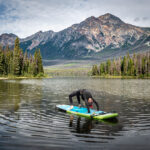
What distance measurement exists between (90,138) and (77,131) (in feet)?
5.93

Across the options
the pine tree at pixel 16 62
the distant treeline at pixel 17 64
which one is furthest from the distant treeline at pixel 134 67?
the pine tree at pixel 16 62

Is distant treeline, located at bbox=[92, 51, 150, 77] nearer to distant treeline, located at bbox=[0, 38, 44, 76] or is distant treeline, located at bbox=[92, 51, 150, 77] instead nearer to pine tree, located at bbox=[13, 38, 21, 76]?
distant treeline, located at bbox=[0, 38, 44, 76]

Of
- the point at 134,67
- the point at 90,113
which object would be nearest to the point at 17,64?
the point at 134,67

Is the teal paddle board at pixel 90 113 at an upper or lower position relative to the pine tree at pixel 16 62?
lower

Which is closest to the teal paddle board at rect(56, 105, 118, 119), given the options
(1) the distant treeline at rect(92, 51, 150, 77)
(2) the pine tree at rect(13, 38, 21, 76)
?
(2) the pine tree at rect(13, 38, 21, 76)

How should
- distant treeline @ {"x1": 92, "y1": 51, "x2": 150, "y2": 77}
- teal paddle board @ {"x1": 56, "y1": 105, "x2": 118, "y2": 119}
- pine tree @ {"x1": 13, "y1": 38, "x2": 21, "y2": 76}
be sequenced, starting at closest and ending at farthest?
teal paddle board @ {"x1": 56, "y1": 105, "x2": 118, "y2": 119}
pine tree @ {"x1": 13, "y1": 38, "x2": 21, "y2": 76}
distant treeline @ {"x1": 92, "y1": 51, "x2": 150, "y2": 77}

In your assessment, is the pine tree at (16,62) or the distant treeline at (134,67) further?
the distant treeline at (134,67)

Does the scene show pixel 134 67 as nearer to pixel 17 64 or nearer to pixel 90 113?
pixel 17 64

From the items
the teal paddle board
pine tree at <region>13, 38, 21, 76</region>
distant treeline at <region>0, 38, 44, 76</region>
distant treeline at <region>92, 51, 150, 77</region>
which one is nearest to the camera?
the teal paddle board

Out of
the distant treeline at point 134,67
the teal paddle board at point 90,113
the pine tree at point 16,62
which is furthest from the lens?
the distant treeline at point 134,67

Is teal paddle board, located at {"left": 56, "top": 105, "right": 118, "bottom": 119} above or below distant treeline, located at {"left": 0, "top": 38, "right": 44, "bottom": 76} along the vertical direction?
below

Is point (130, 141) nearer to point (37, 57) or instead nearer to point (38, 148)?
point (38, 148)

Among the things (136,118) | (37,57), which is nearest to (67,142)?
(136,118)

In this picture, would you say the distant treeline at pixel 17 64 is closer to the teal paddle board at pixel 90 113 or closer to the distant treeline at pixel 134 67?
the distant treeline at pixel 134 67
